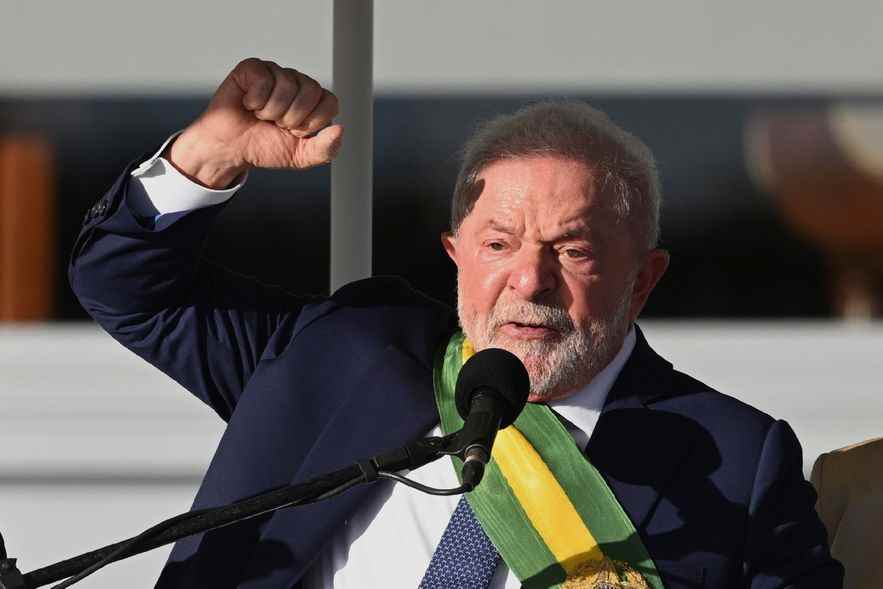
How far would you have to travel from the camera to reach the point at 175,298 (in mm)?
2188

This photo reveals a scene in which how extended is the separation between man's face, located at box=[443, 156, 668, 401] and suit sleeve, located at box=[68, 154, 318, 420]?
0.37m

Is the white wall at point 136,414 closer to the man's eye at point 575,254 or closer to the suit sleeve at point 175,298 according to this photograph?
the suit sleeve at point 175,298

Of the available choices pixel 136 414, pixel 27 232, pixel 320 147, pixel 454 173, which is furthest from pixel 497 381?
pixel 27 232

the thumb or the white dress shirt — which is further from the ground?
the thumb

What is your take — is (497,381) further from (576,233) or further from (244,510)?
(576,233)

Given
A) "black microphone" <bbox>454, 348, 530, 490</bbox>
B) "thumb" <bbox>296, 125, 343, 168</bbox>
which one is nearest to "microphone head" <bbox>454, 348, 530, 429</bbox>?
"black microphone" <bbox>454, 348, 530, 490</bbox>

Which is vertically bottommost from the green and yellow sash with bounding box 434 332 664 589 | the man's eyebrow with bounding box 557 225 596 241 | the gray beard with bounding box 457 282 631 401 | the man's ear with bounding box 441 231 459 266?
the green and yellow sash with bounding box 434 332 664 589

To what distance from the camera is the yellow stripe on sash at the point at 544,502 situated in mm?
2039

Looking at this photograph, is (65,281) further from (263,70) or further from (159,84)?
(263,70)

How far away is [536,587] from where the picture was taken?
6.59 ft

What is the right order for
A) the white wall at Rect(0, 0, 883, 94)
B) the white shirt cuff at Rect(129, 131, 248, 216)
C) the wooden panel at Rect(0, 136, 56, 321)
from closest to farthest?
the white shirt cuff at Rect(129, 131, 248, 216) → the white wall at Rect(0, 0, 883, 94) → the wooden panel at Rect(0, 136, 56, 321)

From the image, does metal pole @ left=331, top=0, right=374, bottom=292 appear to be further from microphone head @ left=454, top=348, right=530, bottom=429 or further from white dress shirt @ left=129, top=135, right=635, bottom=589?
microphone head @ left=454, top=348, right=530, bottom=429

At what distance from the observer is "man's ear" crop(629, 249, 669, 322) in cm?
228

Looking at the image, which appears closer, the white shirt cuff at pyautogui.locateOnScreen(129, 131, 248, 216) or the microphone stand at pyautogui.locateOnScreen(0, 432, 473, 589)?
the microphone stand at pyautogui.locateOnScreen(0, 432, 473, 589)
